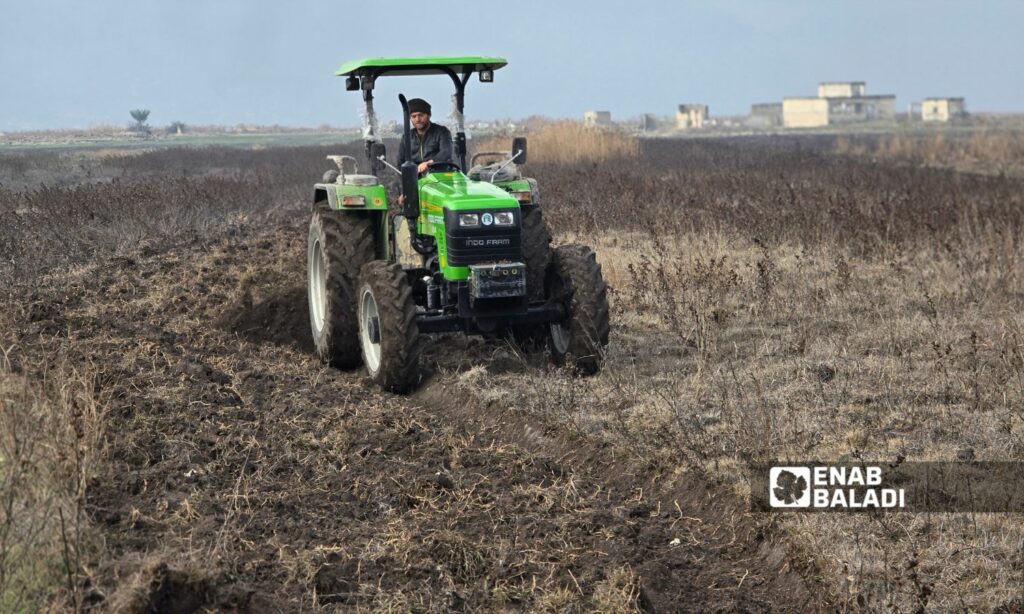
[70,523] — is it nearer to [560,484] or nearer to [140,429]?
[140,429]

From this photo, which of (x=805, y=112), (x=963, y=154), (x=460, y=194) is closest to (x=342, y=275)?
(x=460, y=194)

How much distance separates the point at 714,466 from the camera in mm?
6324

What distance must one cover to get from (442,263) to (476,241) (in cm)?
35

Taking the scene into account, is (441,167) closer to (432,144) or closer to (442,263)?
(432,144)

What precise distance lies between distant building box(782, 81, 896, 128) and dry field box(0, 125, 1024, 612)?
79.1 meters

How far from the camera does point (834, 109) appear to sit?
91812 millimetres

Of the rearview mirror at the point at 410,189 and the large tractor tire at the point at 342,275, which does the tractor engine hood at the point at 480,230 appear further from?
the large tractor tire at the point at 342,275

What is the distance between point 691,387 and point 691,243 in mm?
6345

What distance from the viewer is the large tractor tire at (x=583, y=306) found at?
323 inches

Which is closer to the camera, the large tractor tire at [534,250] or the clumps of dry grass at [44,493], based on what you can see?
the clumps of dry grass at [44,493]

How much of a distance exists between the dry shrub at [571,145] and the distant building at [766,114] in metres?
66.7

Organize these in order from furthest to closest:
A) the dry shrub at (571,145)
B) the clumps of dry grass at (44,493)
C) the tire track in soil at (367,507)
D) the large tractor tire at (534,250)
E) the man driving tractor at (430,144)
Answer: the dry shrub at (571,145)
the man driving tractor at (430,144)
the large tractor tire at (534,250)
the tire track in soil at (367,507)
the clumps of dry grass at (44,493)

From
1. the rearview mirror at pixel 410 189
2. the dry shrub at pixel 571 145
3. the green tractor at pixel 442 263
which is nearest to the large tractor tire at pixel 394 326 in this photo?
the green tractor at pixel 442 263

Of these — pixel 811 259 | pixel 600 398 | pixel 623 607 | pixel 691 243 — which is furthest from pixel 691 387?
pixel 691 243
